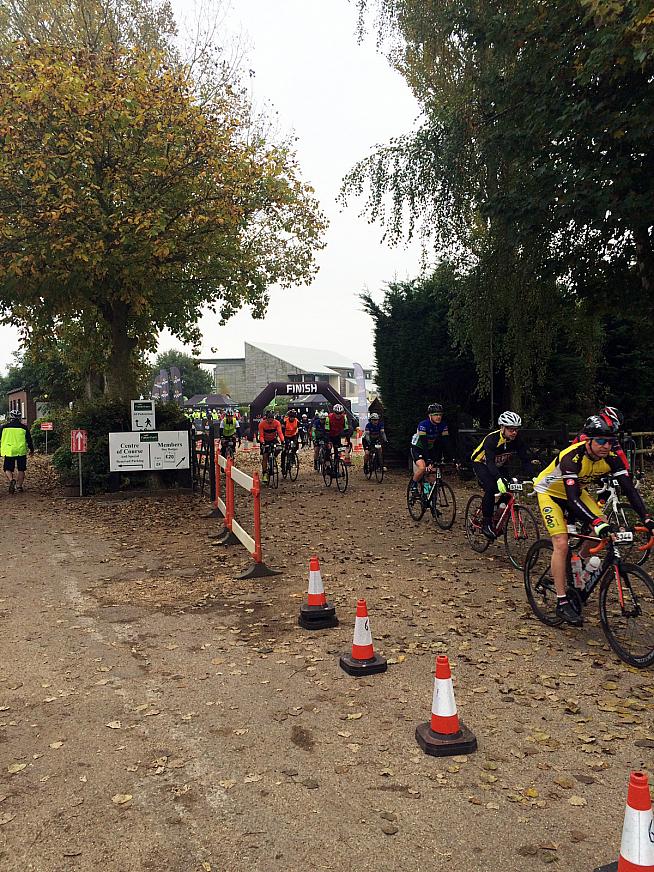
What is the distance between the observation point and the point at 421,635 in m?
6.88

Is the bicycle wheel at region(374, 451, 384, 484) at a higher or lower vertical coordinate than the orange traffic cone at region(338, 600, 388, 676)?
higher

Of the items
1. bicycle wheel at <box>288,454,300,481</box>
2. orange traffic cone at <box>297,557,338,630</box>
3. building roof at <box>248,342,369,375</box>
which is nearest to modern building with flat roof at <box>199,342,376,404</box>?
building roof at <box>248,342,369,375</box>

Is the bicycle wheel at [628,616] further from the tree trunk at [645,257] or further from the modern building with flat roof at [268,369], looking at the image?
the modern building with flat roof at [268,369]

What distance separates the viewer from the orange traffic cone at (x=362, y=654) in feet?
19.3

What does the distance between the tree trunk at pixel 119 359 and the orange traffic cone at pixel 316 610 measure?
13.5 metres

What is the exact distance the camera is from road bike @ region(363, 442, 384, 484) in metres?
20.0

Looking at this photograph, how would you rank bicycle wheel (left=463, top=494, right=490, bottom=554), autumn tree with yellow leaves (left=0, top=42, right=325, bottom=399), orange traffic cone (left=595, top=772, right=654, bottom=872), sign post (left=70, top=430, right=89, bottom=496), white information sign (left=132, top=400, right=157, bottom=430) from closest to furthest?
orange traffic cone (left=595, top=772, right=654, bottom=872) < bicycle wheel (left=463, top=494, right=490, bottom=554) < autumn tree with yellow leaves (left=0, top=42, right=325, bottom=399) < sign post (left=70, top=430, right=89, bottom=496) < white information sign (left=132, top=400, right=157, bottom=430)

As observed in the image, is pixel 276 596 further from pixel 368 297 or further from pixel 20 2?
pixel 20 2

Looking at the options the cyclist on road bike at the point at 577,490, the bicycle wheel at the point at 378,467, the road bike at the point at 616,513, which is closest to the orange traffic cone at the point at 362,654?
the cyclist on road bike at the point at 577,490

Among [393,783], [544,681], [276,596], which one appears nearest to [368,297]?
[276,596]

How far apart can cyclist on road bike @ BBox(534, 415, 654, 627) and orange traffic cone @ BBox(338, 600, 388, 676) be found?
183 cm

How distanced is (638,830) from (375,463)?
1771cm

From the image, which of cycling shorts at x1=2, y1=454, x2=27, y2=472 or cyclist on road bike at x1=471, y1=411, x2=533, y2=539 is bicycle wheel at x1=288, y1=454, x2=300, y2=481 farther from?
cyclist on road bike at x1=471, y1=411, x2=533, y2=539

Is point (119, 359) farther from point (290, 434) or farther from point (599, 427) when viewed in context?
point (599, 427)
